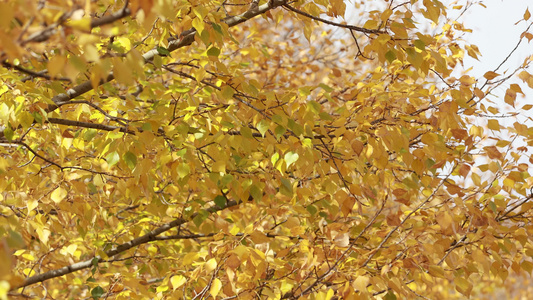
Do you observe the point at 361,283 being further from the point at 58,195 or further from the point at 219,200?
the point at 58,195

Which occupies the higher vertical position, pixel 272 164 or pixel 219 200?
pixel 272 164

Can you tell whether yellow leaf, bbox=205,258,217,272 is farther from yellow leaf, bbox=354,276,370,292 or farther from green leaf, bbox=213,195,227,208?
green leaf, bbox=213,195,227,208

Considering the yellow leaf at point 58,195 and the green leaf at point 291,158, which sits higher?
the green leaf at point 291,158

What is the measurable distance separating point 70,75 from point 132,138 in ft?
4.47

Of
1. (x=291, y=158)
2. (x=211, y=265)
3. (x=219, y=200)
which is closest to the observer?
(x=211, y=265)

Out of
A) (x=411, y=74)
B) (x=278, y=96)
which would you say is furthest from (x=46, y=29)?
(x=411, y=74)

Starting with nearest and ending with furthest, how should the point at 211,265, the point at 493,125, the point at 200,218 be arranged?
the point at 211,265 < the point at 493,125 < the point at 200,218

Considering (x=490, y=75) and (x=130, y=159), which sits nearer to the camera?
(x=130, y=159)

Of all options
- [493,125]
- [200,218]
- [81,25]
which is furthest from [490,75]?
[81,25]

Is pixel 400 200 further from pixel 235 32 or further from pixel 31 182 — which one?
pixel 235 32

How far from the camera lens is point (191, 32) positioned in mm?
3039

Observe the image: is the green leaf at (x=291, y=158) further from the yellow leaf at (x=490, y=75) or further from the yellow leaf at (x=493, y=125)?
the yellow leaf at (x=490, y=75)

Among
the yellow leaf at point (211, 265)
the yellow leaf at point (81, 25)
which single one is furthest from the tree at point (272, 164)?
the yellow leaf at point (81, 25)

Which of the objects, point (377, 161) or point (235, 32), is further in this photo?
point (235, 32)
